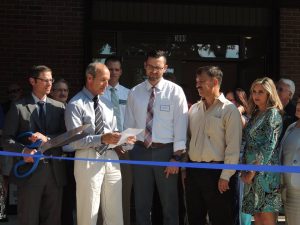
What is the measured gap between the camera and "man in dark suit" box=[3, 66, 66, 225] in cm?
586

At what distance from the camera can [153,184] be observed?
636 centimetres

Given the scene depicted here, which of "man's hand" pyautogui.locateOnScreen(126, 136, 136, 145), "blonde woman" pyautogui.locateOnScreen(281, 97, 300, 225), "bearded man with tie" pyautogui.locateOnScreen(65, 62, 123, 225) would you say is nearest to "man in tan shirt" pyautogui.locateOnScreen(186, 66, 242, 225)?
"blonde woman" pyautogui.locateOnScreen(281, 97, 300, 225)

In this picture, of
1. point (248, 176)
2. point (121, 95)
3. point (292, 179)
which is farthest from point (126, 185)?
point (292, 179)

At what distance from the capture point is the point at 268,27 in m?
10.8

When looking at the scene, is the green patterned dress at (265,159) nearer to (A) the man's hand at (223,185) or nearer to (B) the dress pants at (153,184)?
(A) the man's hand at (223,185)

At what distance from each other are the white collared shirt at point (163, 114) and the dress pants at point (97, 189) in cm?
50

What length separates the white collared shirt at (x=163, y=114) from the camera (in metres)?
6.25

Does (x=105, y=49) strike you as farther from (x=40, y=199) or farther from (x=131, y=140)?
(x=40, y=199)

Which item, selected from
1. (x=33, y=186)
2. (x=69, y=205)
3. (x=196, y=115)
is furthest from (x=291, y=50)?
(x=33, y=186)

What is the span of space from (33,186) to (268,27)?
6283mm

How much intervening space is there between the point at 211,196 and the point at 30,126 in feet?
6.43

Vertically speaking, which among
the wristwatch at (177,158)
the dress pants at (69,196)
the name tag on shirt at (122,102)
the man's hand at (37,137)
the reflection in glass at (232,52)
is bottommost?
the dress pants at (69,196)

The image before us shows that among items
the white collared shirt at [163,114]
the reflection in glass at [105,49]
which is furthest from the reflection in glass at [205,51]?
the white collared shirt at [163,114]

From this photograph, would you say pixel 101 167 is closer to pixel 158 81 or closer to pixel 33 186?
pixel 33 186
